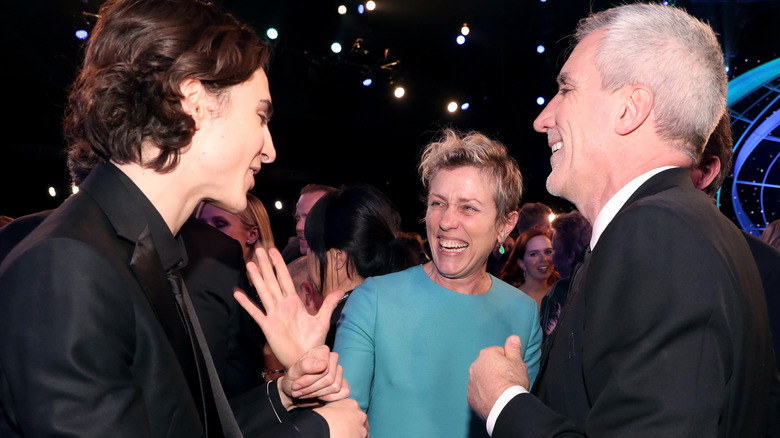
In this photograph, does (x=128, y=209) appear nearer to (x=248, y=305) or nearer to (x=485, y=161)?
(x=248, y=305)

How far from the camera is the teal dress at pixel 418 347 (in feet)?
7.15

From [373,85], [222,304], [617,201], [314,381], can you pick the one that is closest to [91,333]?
[314,381]

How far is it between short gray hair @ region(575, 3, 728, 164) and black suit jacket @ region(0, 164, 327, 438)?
120cm

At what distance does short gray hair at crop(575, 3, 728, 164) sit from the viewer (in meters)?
1.54

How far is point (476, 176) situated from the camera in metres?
2.46

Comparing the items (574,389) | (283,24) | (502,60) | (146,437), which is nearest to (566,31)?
(502,60)

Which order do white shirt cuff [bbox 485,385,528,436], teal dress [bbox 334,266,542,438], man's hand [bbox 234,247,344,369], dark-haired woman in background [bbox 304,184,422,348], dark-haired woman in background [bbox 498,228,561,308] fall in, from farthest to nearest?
dark-haired woman in background [bbox 498,228,561,308] < dark-haired woman in background [bbox 304,184,422,348] < teal dress [bbox 334,266,542,438] < man's hand [bbox 234,247,344,369] < white shirt cuff [bbox 485,385,528,436]

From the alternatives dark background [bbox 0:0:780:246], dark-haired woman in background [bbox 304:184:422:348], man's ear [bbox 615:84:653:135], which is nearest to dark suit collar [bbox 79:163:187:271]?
man's ear [bbox 615:84:653:135]

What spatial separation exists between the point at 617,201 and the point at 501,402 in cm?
57

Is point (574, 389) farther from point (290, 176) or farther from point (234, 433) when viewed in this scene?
point (290, 176)

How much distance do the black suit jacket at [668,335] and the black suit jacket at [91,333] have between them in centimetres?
76

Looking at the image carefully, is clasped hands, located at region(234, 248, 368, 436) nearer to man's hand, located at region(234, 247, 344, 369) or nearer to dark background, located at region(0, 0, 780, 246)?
man's hand, located at region(234, 247, 344, 369)

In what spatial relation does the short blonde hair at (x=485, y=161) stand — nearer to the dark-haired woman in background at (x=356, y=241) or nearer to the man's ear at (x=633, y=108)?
the dark-haired woman in background at (x=356, y=241)

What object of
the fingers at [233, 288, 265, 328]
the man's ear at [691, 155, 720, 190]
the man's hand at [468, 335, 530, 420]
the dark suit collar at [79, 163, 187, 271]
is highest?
the man's ear at [691, 155, 720, 190]
